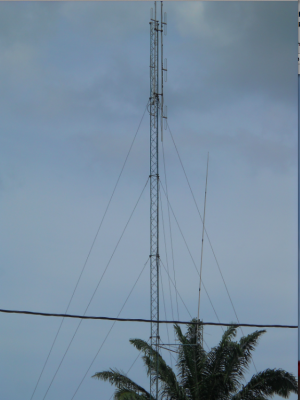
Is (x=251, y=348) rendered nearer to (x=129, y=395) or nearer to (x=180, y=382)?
(x=180, y=382)

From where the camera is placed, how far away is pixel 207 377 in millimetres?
15812

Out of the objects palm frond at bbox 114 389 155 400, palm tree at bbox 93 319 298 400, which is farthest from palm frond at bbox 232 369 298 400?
palm frond at bbox 114 389 155 400

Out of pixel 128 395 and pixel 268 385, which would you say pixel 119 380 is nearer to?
pixel 128 395

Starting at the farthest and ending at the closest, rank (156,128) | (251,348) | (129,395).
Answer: (156,128) < (251,348) < (129,395)

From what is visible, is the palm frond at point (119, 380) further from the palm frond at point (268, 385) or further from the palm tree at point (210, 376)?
the palm frond at point (268, 385)

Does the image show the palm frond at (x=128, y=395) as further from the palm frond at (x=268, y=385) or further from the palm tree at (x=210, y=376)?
the palm frond at (x=268, y=385)

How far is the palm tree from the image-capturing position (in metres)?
15.2

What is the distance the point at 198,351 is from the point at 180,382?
104 cm

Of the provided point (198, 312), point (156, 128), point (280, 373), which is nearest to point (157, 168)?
point (156, 128)

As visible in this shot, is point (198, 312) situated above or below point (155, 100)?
below

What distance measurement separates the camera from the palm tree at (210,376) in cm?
1525

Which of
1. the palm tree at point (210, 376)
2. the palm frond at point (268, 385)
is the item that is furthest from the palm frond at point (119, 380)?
the palm frond at point (268, 385)

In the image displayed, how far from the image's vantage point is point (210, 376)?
15766mm

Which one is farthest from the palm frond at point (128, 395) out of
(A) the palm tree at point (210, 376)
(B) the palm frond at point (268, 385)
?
(B) the palm frond at point (268, 385)
